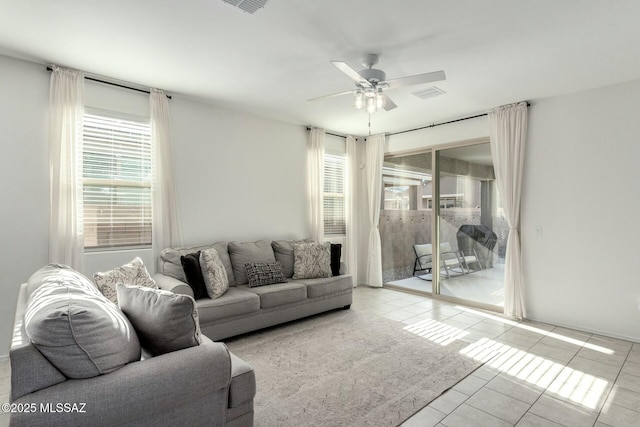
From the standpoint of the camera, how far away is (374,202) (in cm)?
591

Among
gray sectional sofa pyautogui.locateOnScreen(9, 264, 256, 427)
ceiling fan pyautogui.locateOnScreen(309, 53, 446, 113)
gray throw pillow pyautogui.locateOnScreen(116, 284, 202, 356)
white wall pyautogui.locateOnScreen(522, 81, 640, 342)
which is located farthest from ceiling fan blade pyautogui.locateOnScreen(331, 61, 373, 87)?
white wall pyautogui.locateOnScreen(522, 81, 640, 342)

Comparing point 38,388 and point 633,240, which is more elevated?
point 633,240

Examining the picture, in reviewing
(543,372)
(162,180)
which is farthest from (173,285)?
(543,372)

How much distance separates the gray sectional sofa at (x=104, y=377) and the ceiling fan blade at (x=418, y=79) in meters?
2.37

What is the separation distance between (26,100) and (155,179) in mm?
1275

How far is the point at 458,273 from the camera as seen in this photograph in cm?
501

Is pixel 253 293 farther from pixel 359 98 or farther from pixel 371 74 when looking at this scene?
pixel 371 74

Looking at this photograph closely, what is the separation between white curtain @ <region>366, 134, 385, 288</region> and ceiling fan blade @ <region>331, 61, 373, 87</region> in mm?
3025

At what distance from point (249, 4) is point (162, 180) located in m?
2.31

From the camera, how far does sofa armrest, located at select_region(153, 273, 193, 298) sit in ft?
10.4

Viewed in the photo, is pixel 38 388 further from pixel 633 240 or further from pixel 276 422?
pixel 633 240

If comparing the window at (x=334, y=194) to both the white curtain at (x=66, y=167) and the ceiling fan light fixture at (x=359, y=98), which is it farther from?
the white curtain at (x=66, y=167)

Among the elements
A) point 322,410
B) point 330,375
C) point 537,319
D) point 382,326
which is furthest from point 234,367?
point 537,319

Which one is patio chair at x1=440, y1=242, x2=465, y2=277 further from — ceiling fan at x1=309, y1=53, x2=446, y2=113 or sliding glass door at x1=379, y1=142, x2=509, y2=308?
ceiling fan at x1=309, y1=53, x2=446, y2=113
